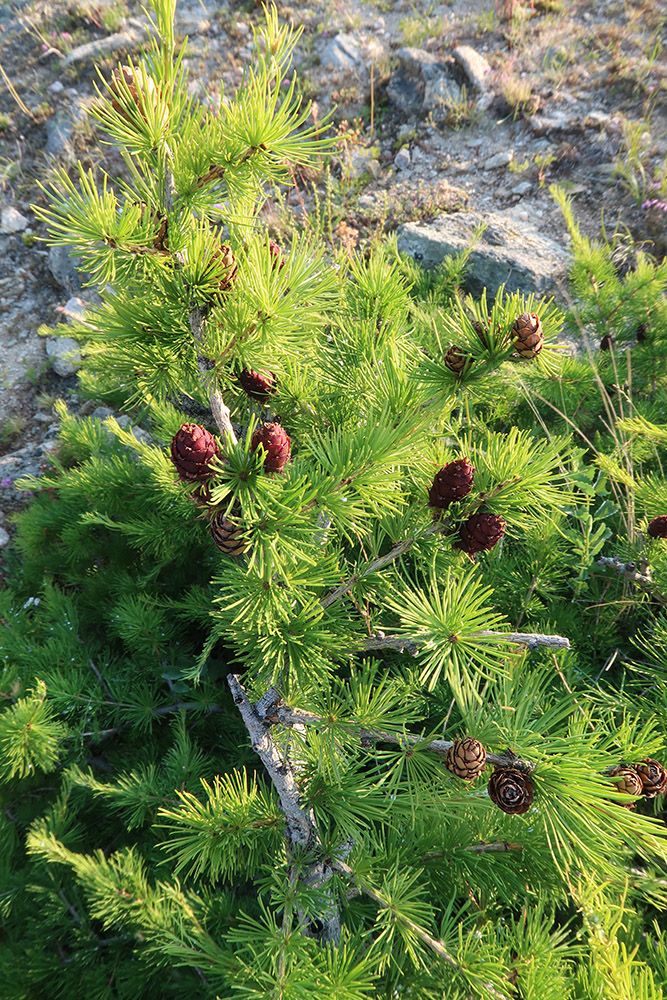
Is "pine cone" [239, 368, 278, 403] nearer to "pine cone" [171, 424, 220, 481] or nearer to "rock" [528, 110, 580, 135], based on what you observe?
"pine cone" [171, 424, 220, 481]

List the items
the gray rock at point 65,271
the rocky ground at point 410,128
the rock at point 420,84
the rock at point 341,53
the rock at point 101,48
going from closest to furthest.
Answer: the rocky ground at point 410,128
the gray rock at point 65,271
the rock at point 420,84
the rock at point 341,53
the rock at point 101,48

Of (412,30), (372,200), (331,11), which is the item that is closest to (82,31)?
(331,11)

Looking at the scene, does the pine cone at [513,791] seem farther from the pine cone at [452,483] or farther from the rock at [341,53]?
the rock at [341,53]

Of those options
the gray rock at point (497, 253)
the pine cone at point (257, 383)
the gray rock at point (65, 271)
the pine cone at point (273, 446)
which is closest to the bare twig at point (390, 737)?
the pine cone at point (273, 446)

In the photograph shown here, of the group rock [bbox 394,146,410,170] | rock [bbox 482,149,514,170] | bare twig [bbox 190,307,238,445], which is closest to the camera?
bare twig [bbox 190,307,238,445]

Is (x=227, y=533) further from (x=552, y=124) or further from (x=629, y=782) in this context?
(x=552, y=124)

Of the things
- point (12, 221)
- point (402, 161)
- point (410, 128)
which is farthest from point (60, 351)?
point (410, 128)

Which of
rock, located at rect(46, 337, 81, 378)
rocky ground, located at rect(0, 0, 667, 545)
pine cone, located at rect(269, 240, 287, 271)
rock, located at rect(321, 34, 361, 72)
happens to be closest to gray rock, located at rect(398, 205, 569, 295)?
rocky ground, located at rect(0, 0, 667, 545)
